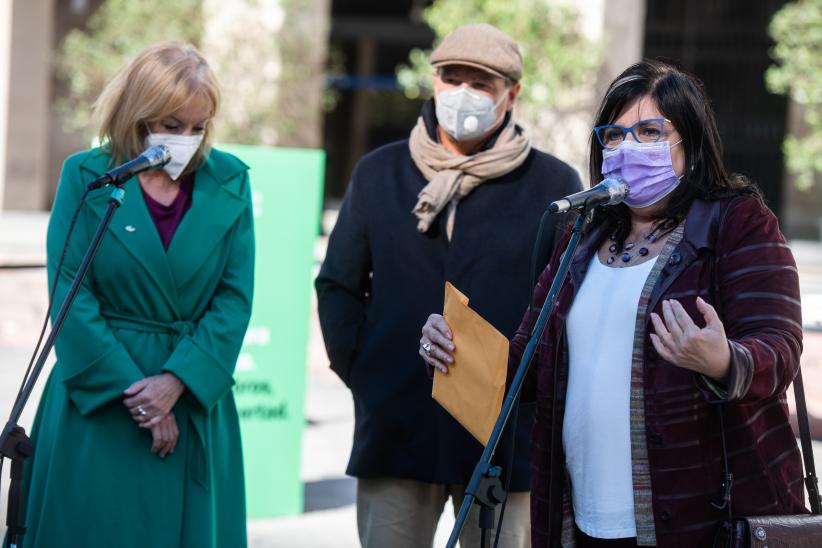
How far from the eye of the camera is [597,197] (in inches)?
103

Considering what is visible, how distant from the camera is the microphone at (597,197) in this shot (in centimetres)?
253

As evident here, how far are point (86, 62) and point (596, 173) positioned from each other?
16.2 m

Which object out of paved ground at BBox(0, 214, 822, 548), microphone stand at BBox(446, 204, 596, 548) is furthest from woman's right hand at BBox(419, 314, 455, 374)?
paved ground at BBox(0, 214, 822, 548)

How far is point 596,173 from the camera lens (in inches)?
118

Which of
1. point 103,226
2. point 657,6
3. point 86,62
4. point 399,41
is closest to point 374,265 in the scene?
point 103,226

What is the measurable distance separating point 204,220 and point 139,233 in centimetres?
22

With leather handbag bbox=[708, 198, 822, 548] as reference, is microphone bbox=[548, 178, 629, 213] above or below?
above

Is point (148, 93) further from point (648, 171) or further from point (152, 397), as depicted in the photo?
point (648, 171)

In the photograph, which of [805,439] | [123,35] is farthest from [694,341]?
[123,35]

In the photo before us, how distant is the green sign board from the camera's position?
5.71 metres

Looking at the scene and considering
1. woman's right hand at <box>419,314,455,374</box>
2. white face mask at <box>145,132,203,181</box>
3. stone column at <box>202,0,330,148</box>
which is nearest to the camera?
woman's right hand at <box>419,314,455,374</box>

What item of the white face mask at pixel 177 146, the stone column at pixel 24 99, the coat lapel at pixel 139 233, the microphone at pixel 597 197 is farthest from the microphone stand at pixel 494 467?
the stone column at pixel 24 99

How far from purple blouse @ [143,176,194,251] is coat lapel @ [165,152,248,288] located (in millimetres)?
39

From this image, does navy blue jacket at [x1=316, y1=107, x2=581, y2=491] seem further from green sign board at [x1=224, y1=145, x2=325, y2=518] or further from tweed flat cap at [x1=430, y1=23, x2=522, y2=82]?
green sign board at [x1=224, y1=145, x2=325, y2=518]
